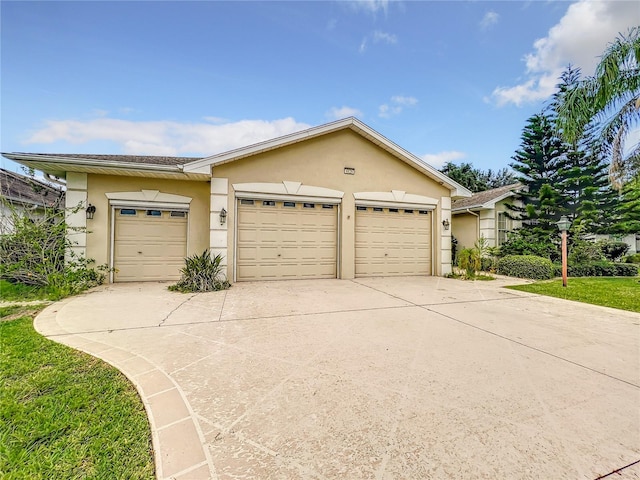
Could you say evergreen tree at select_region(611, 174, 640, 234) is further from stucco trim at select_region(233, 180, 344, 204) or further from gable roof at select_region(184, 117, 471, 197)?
stucco trim at select_region(233, 180, 344, 204)

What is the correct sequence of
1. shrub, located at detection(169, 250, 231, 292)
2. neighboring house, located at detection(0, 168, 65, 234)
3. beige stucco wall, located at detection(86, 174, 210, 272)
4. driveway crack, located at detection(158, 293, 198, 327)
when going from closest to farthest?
1. driveway crack, located at detection(158, 293, 198, 327)
2. neighboring house, located at detection(0, 168, 65, 234)
3. shrub, located at detection(169, 250, 231, 292)
4. beige stucco wall, located at detection(86, 174, 210, 272)

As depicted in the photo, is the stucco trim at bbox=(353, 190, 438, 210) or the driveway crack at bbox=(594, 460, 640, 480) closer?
the driveway crack at bbox=(594, 460, 640, 480)

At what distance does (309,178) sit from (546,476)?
8.61m

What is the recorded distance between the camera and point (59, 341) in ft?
12.2

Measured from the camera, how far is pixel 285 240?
9.33 meters

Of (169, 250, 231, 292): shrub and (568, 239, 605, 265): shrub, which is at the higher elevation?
(568, 239, 605, 265): shrub

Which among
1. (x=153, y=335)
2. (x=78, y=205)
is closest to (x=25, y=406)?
(x=153, y=335)

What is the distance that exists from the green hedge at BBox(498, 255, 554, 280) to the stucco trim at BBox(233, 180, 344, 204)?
25.5ft

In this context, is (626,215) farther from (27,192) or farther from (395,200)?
(27,192)

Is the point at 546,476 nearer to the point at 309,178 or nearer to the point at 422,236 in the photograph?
the point at 309,178

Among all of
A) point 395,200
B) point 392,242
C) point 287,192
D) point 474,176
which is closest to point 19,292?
point 287,192

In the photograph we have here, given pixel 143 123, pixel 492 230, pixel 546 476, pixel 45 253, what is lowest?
pixel 546 476

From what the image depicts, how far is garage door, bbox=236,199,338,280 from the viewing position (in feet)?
29.5

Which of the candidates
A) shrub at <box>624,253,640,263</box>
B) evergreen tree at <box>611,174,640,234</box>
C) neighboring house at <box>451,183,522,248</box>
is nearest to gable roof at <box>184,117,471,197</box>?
neighboring house at <box>451,183,522,248</box>
